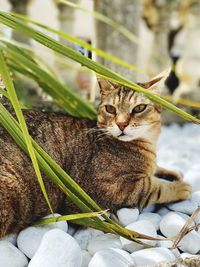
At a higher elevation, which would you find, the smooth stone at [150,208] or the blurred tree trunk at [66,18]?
the blurred tree trunk at [66,18]

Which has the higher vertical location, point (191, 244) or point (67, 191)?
point (67, 191)

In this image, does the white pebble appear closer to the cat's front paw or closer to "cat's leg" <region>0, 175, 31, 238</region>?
the cat's front paw

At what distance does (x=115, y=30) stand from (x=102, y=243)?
1.80 m

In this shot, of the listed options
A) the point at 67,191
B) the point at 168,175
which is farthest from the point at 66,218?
the point at 168,175

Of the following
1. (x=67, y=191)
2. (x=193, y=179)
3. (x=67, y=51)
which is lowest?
(x=193, y=179)

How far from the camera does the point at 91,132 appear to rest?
1.01 meters

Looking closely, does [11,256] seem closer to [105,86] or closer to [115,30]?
[105,86]

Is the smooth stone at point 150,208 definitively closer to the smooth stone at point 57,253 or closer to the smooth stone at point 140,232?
the smooth stone at point 140,232

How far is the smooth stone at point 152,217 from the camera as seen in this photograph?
0.90 metres

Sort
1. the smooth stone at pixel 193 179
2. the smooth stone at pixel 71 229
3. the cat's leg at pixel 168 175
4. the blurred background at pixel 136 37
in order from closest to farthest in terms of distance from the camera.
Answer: the smooth stone at pixel 71 229
the cat's leg at pixel 168 175
the smooth stone at pixel 193 179
the blurred background at pixel 136 37

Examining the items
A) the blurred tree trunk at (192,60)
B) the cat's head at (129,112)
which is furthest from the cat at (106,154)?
the blurred tree trunk at (192,60)

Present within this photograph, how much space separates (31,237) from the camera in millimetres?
770

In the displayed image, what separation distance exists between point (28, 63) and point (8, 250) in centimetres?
57

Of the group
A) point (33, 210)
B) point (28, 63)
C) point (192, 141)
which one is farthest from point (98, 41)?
point (33, 210)
